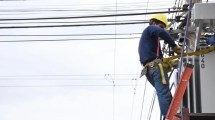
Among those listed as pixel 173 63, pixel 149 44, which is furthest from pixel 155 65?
pixel 173 63

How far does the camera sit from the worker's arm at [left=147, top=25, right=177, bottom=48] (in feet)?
21.8

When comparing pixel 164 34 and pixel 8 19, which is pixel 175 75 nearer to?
pixel 164 34

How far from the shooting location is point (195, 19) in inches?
277

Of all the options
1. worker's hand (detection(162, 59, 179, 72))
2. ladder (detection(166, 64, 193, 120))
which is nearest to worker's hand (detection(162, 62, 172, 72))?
worker's hand (detection(162, 59, 179, 72))

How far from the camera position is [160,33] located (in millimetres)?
6676

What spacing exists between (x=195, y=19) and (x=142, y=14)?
7.32 meters

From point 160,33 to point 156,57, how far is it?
377mm

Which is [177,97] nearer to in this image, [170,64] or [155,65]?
[155,65]

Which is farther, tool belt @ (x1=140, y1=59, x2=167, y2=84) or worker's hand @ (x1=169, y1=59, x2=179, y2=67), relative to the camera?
worker's hand @ (x1=169, y1=59, x2=179, y2=67)

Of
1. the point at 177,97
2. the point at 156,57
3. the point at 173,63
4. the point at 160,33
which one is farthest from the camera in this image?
the point at 173,63

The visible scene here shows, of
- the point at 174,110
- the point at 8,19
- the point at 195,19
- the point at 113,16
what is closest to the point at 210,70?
the point at 195,19

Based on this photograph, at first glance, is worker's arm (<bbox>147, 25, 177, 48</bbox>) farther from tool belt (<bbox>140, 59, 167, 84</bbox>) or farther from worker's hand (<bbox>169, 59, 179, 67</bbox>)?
worker's hand (<bbox>169, 59, 179, 67</bbox>)

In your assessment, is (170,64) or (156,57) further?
(170,64)

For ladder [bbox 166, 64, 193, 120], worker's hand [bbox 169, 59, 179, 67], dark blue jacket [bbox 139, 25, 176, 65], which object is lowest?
ladder [bbox 166, 64, 193, 120]
